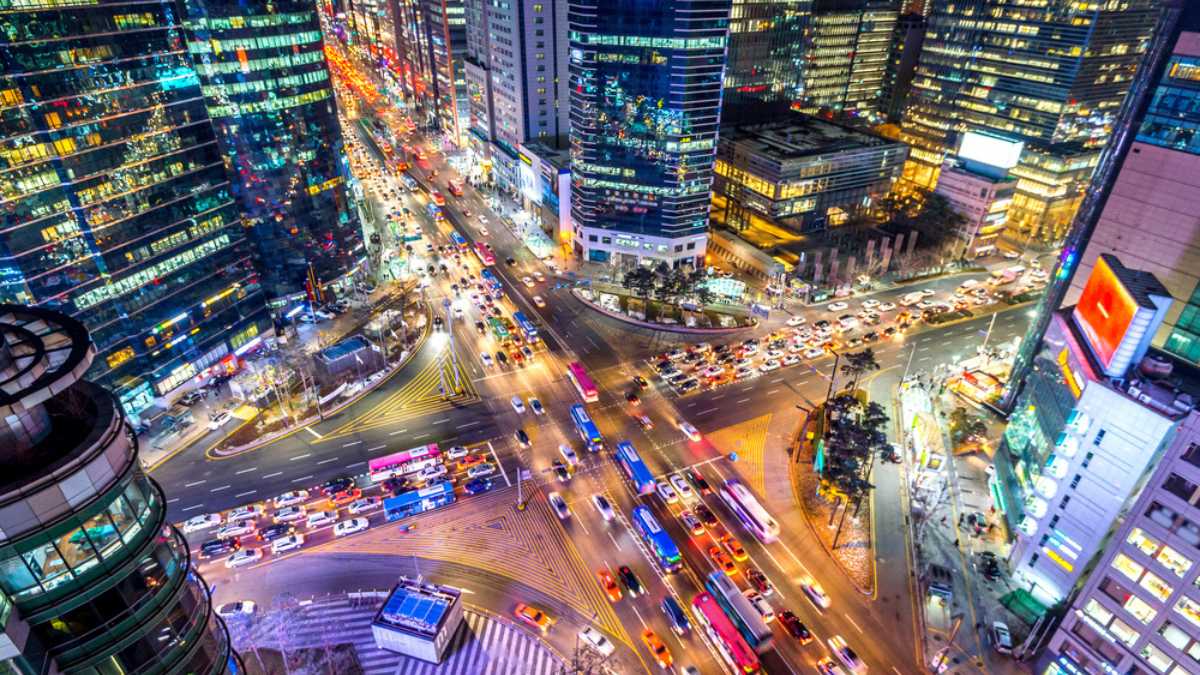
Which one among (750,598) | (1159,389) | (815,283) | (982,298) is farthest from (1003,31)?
(750,598)

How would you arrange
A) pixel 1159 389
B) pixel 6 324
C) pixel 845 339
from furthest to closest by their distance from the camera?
pixel 845 339 < pixel 1159 389 < pixel 6 324

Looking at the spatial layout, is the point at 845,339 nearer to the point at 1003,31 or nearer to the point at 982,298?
the point at 982,298

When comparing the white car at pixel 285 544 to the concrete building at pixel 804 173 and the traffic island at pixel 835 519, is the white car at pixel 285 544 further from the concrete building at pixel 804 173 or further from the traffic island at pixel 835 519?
the concrete building at pixel 804 173

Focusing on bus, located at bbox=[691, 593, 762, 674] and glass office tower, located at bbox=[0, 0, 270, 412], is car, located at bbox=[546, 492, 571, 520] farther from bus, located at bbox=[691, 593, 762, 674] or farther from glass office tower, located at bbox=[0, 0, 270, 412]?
glass office tower, located at bbox=[0, 0, 270, 412]

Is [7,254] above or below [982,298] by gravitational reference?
above

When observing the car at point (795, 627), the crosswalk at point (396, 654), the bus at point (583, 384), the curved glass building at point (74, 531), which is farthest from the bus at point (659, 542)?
the curved glass building at point (74, 531)

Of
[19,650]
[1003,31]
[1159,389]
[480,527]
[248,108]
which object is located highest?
[1003,31]

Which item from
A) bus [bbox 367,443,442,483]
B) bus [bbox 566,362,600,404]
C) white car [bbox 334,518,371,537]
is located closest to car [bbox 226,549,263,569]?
white car [bbox 334,518,371,537]
